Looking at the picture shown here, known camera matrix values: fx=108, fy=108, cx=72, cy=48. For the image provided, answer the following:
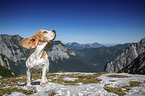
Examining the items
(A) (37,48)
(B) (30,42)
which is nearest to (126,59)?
(A) (37,48)

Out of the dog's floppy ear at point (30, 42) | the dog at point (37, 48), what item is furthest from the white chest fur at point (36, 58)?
the dog's floppy ear at point (30, 42)

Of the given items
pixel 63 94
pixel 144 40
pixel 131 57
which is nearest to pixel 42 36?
pixel 63 94

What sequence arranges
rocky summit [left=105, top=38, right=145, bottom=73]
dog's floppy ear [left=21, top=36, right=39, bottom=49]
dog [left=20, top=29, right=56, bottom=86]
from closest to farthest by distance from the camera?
1. dog's floppy ear [left=21, top=36, right=39, bottom=49]
2. dog [left=20, top=29, right=56, bottom=86]
3. rocky summit [left=105, top=38, right=145, bottom=73]

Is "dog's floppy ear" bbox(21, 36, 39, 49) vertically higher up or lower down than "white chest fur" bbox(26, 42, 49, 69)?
higher up

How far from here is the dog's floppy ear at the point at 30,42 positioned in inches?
313

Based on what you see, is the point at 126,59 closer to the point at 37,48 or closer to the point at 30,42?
the point at 37,48

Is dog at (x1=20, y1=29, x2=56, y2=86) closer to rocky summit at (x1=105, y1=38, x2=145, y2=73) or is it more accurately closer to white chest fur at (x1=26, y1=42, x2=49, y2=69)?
white chest fur at (x1=26, y1=42, x2=49, y2=69)

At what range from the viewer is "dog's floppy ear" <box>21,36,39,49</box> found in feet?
26.1

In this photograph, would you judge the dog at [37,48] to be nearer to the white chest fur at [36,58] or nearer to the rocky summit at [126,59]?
the white chest fur at [36,58]

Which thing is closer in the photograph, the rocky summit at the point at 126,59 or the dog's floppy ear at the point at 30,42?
the dog's floppy ear at the point at 30,42

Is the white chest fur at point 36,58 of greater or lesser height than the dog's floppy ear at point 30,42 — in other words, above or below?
below

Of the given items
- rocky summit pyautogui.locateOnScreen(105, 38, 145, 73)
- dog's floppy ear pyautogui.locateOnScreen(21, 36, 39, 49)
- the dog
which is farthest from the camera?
rocky summit pyautogui.locateOnScreen(105, 38, 145, 73)

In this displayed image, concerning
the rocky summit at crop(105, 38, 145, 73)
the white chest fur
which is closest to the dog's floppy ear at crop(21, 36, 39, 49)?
the white chest fur

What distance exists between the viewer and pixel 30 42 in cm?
809
